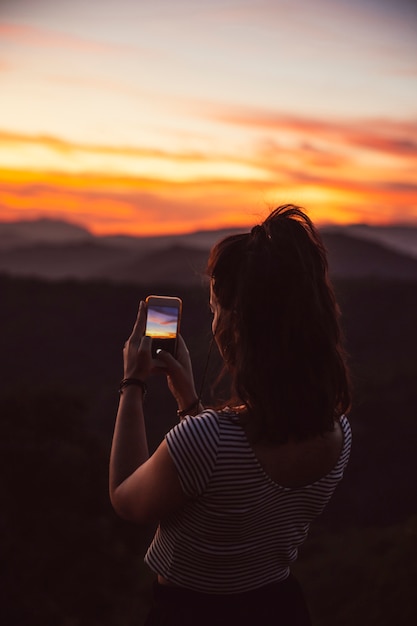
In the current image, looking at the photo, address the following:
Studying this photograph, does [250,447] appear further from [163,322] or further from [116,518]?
[116,518]

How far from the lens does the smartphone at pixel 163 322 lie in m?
1.63

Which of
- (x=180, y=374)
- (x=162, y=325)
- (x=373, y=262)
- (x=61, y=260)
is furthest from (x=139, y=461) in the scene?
(x=61, y=260)

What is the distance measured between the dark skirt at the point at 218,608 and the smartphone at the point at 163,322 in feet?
1.80

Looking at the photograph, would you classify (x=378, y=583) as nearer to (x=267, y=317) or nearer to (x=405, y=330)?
(x=267, y=317)

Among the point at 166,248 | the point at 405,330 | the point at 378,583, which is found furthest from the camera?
the point at 166,248

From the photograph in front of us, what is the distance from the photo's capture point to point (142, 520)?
1.29m

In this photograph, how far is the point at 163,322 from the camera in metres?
1.69

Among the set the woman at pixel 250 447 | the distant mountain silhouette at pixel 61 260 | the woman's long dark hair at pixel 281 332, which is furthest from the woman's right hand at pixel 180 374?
the distant mountain silhouette at pixel 61 260

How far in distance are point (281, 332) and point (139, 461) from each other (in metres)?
0.40

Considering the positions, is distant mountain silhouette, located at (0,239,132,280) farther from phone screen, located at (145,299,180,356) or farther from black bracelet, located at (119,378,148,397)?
black bracelet, located at (119,378,148,397)

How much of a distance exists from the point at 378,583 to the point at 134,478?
29.4 ft

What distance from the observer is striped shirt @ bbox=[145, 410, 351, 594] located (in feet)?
4.02

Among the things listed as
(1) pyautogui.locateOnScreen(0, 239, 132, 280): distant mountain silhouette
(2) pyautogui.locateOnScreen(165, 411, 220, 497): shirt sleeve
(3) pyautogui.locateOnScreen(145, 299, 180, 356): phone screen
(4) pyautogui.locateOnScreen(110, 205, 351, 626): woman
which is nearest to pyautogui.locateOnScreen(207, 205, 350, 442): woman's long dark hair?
(4) pyautogui.locateOnScreen(110, 205, 351, 626): woman

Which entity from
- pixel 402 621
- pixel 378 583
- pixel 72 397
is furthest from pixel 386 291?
pixel 402 621
